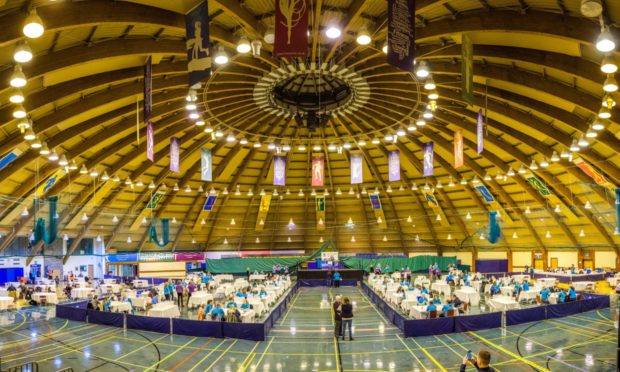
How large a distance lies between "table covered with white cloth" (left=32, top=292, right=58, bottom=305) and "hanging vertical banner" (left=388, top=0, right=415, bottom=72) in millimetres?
29497

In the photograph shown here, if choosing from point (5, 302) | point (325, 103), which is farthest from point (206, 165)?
point (5, 302)

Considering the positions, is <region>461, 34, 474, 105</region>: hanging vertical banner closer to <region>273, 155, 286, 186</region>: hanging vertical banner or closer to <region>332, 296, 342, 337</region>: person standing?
<region>332, 296, 342, 337</region>: person standing

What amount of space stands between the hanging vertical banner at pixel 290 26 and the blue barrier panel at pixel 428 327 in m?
12.6

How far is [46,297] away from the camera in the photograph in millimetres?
30172

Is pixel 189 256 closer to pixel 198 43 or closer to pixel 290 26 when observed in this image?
pixel 198 43

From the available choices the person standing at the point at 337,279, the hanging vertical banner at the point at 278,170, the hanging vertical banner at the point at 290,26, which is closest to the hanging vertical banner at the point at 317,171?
the hanging vertical banner at the point at 278,170

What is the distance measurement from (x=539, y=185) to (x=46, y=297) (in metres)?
35.4

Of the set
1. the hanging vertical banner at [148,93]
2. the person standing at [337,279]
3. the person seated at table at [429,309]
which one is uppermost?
the hanging vertical banner at [148,93]

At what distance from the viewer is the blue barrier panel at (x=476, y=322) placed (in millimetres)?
19047

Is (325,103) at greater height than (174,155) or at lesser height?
greater

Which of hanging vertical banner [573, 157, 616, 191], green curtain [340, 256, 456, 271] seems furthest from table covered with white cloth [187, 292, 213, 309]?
hanging vertical banner [573, 157, 616, 191]

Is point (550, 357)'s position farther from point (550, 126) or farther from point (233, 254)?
point (233, 254)

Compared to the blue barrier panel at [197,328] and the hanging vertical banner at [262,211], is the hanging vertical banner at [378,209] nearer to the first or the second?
the hanging vertical banner at [262,211]

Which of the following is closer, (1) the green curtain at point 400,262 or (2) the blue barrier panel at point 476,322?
(2) the blue barrier panel at point 476,322
